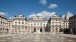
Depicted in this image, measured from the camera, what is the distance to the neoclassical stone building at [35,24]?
4900 inches

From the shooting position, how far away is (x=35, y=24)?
13525cm

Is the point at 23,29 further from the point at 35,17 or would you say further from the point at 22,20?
the point at 35,17

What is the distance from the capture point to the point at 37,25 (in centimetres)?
13512

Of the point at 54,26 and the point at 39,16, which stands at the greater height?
the point at 39,16

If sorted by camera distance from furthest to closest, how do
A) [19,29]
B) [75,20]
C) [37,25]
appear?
[37,25] < [19,29] < [75,20]

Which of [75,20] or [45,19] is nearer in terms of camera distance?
[75,20]

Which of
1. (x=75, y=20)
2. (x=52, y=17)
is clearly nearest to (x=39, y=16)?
(x=52, y=17)

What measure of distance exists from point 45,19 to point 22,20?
2148cm

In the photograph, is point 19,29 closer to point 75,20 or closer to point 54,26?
point 54,26

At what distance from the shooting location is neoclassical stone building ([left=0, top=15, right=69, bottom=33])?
408ft

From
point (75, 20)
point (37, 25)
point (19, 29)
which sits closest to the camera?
point (75, 20)

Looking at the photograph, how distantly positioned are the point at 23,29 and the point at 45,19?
77.6ft

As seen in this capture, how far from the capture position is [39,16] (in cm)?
13838

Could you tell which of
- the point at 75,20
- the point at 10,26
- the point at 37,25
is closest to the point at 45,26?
the point at 37,25
